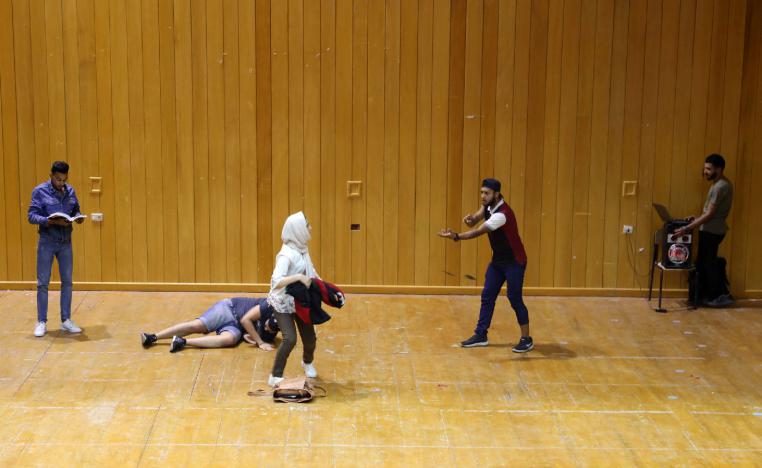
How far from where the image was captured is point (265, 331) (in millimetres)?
8352

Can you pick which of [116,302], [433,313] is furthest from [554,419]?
[116,302]

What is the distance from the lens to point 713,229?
9.62 metres

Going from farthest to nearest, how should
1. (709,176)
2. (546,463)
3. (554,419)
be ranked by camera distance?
(709,176), (554,419), (546,463)

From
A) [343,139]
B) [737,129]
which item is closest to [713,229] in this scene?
[737,129]

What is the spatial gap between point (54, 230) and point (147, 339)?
128 centimetres

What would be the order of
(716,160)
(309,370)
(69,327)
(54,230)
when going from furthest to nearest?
(716,160), (69,327), (54,230), (309,370)

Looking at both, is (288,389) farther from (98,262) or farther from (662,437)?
(98,262)

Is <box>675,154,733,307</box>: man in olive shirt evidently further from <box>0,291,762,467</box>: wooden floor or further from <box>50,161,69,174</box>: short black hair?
<box>50,161,69,174</box>: short black hair

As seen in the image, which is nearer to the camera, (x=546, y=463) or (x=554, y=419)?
(x=546, y=463)

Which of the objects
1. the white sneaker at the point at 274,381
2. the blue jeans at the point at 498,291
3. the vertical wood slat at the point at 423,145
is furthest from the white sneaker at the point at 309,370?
the vertical wood slat at the point at 423,145

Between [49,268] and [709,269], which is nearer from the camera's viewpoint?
[49,268]

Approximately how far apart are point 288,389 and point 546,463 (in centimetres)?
203

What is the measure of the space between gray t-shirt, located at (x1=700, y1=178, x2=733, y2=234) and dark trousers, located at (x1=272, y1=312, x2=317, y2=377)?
4436 mm

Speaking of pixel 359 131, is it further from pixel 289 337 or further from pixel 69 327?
pixel 69 327
